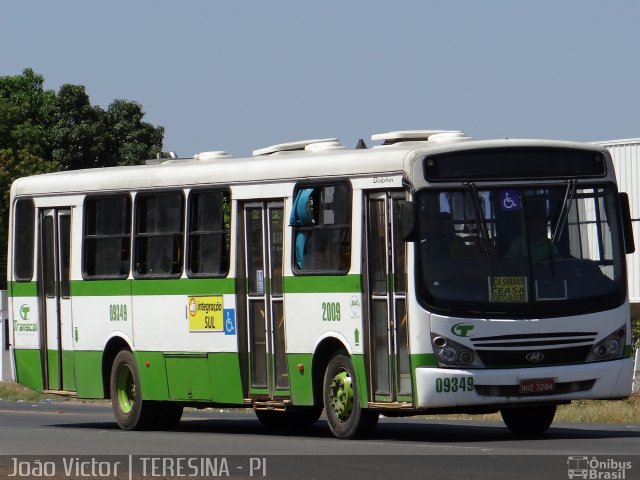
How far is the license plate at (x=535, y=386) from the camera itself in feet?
60.1

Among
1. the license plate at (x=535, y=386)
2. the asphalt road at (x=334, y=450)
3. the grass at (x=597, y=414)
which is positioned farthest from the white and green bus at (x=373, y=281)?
the grass at (x=597, y=414)

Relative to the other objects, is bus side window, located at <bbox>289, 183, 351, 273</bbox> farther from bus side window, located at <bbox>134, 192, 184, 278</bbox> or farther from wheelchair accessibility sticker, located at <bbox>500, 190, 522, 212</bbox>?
bus side window, located at <bbox>134, 192, 184, 278</bbox>

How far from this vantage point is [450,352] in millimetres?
18250

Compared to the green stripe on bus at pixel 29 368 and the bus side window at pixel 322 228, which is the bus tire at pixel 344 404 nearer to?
the bus side window at pixel 322 228

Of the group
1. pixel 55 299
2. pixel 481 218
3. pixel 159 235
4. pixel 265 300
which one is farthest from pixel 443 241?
pixel 55 299

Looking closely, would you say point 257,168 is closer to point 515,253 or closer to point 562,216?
point 515,253

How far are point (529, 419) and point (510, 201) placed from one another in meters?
2.59

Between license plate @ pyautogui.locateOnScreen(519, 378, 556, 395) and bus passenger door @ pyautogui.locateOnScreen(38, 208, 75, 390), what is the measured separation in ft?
25.6

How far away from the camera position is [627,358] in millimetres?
18953

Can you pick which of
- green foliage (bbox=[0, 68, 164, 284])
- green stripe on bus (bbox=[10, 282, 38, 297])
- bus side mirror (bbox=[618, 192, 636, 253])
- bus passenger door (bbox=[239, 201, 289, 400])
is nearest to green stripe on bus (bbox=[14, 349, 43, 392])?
green stripe on bus (bbox=[10, 282, 38, 297])

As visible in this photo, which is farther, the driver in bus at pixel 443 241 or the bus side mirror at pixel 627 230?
the bus side mirror at pixel 627 230

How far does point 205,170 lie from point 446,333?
486 cm

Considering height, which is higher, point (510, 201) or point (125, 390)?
point (510, 201)

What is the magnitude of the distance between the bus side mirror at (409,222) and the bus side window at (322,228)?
1201 mm
